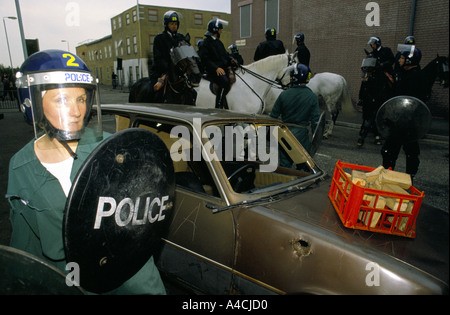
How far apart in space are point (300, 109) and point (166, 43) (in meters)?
4.15

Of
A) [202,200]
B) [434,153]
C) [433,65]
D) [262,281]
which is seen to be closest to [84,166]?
[202,200]

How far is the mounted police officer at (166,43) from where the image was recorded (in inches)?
271

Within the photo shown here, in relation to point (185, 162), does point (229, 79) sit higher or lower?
higher

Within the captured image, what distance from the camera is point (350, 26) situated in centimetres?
1547

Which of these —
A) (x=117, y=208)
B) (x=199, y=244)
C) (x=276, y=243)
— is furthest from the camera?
(x=199, y=244)

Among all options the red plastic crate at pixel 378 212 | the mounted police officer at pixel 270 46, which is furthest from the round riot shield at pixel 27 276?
the mounted police officer at pixel 270 46

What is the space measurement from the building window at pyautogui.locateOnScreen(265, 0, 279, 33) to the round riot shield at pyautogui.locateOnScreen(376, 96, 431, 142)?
1873 centimetres

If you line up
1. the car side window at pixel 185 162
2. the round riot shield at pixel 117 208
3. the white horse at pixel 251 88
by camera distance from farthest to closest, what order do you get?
the white horse at pixel 251 88, the car side window at pixel 185 162, the round riot shield at pixel 117 208

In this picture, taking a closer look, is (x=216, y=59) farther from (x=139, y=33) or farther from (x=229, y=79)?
(x=139, y=33)

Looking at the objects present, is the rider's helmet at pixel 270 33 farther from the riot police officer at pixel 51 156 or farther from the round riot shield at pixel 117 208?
the round riot shield at pixel 117 208

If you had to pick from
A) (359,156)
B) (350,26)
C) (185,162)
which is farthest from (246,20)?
(185,162)

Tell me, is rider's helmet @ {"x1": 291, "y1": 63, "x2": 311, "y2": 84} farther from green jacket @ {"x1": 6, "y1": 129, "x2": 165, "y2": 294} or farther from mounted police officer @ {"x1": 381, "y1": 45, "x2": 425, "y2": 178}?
green jacket @ {"x1": 6, "y1": 129, "x2": 165, "y2": 294}

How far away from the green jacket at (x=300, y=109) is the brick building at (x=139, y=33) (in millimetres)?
35614
